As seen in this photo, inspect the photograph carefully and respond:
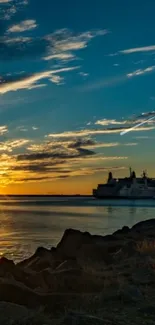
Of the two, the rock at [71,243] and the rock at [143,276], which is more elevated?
the rock at [71,243]

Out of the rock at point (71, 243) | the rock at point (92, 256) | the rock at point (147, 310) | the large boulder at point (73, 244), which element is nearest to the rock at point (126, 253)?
the rock at point (92, 256)

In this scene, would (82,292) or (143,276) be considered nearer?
(82,292)

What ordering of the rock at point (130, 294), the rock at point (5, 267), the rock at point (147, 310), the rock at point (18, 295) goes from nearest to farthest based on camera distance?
the rock at point (147, 310)
the rock at point (18, 295)
the rock at point (130, 294)
the rock at point (5, 267)

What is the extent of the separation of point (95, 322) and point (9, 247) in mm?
18939

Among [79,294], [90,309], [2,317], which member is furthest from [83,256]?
[2,317]

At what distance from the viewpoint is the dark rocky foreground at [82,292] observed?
25.5 feet

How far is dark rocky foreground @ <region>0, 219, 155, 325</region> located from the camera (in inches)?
306

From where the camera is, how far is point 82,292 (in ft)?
31.8

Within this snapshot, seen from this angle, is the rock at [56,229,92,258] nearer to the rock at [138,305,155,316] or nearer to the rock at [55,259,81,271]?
the rock at [55,259,81,271]

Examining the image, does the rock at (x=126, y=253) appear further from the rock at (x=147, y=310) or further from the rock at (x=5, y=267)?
the rock at (x=147, y=310)

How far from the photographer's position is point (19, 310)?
7.98m

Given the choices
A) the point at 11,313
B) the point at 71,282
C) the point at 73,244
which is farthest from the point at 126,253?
the point at 11,313

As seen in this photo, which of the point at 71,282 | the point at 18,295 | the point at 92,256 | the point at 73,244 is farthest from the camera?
the point at 73,244

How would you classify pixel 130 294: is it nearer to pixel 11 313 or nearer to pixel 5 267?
pixel 11 313
